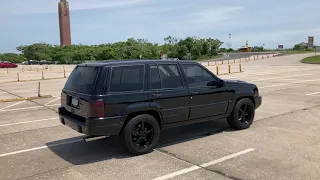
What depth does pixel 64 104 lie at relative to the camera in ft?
21.7

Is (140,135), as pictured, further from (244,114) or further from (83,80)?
(244,114)

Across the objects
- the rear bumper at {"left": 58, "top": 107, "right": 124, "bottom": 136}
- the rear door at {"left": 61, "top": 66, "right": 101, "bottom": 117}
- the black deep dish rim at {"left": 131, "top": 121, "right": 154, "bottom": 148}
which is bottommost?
the black deep dish rim at {"left": 131, "top": 121, "right": 154, "bottom": 148}

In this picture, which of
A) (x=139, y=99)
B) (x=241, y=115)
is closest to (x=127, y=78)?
(x=139, y=99)

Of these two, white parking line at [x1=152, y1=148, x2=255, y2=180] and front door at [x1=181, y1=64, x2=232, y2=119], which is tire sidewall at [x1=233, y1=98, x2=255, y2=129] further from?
white parking line at [x1=152, y1=148, x2=255, y2=180]

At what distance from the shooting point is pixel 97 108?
18.2 feet

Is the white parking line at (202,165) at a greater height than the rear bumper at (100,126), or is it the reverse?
the rear bumper at (100,126)

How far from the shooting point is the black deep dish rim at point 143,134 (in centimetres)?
600

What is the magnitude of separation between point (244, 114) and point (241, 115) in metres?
0.11

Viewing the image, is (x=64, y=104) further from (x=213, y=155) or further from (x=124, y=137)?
(x=213, y=155)

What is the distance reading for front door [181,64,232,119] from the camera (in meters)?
6.70

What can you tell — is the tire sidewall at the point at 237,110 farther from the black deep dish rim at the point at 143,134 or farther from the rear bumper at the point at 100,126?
the rear bumper at the point at 100,126

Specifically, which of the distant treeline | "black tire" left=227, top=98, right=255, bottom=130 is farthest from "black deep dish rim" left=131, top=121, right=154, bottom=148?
the distant treeline

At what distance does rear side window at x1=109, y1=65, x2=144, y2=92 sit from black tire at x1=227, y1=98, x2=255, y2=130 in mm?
2517

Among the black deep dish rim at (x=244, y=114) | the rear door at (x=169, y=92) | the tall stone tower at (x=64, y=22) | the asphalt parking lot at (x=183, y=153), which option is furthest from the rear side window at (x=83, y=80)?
the tall stone tower at (x=64, y=22)
